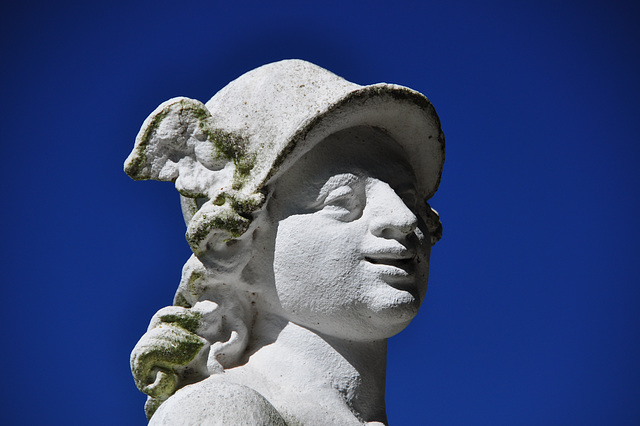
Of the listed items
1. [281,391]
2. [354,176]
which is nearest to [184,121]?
[354,176]

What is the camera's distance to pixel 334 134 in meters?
4.70

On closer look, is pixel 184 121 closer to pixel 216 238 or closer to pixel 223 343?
pixel 216 238

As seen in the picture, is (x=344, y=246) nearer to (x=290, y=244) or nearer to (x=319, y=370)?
(x=290, y=244)

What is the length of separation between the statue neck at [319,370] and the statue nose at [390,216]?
0.55 metres

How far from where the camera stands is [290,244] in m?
4.62

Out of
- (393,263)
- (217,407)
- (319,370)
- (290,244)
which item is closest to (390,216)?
(393,263)

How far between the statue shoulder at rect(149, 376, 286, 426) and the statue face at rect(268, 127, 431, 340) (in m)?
0.55

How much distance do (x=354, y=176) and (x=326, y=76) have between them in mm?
509

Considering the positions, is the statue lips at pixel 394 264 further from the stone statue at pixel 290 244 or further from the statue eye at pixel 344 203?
the statue eye at pixel 344 203

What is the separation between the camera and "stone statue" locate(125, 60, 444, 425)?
454 centimetres

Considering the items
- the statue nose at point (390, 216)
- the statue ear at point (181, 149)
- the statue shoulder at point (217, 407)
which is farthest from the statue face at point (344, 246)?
the statue shoulder at point (217, 407)

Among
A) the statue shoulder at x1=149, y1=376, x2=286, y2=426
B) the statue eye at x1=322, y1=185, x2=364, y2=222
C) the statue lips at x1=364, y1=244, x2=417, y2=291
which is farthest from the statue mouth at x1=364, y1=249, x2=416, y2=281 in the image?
the statue shoulder at x1=149, y1=376, x2=286, y2=426

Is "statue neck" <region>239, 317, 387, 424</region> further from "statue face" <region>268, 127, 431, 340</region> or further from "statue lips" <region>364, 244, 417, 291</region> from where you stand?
"statue lips" <region>364, 244, 417, 291</region>

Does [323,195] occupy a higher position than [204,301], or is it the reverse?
[323,195]
